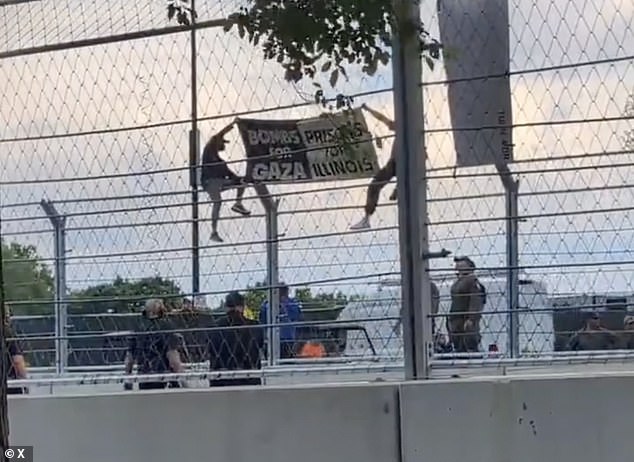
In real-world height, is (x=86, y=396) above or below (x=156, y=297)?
below

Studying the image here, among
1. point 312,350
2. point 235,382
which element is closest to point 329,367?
point 312,350

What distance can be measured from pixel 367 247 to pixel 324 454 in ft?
2.91

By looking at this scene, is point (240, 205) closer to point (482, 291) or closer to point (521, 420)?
point (482, 291)

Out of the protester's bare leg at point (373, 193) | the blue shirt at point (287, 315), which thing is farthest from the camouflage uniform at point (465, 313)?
the blue shirt at point (287, 315)

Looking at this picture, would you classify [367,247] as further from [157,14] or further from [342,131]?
[157,14]

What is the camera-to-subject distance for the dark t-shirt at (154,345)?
5.34m

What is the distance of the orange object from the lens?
505 centimetres

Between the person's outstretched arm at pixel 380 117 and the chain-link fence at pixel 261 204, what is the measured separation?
23 mm

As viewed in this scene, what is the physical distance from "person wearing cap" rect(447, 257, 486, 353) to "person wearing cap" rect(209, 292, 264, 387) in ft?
2.99

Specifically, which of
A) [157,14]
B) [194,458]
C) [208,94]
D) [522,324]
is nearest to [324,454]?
[194,458]

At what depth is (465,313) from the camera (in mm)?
4711

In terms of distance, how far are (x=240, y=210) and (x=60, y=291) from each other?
1.07 meters

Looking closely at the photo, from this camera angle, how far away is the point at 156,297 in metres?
5.31

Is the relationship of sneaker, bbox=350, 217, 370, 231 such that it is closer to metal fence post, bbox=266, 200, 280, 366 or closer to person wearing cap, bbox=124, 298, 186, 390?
metal fence post, bbox=266, 200, 280, 366
